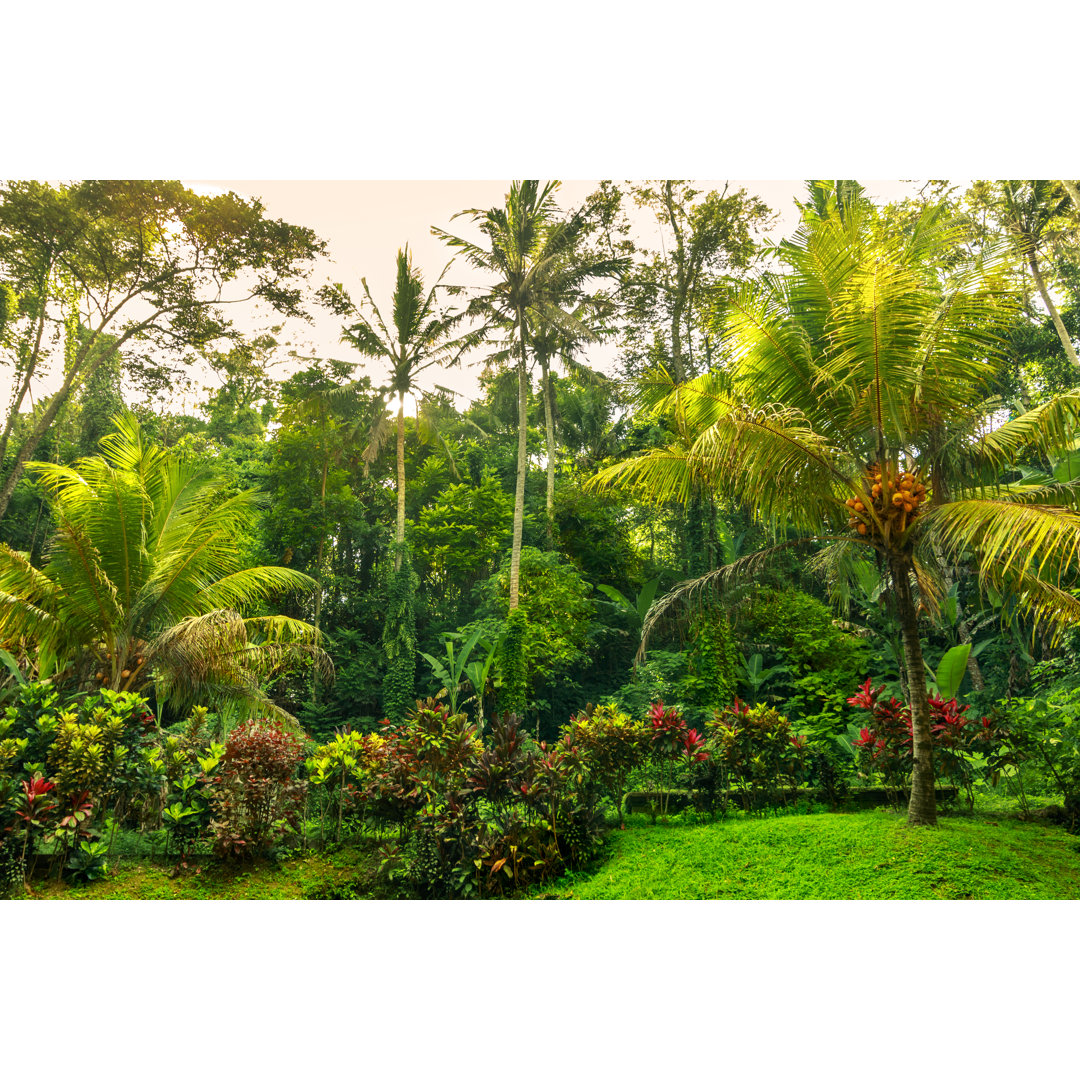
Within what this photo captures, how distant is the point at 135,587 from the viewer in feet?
15.5

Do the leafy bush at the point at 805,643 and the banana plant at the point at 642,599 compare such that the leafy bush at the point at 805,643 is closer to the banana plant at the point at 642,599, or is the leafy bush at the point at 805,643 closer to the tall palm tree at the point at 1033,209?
the banana plant at the point at 642,599

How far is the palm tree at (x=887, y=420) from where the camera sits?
362cm

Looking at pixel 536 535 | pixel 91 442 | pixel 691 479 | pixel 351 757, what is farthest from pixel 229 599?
pixel 536 535

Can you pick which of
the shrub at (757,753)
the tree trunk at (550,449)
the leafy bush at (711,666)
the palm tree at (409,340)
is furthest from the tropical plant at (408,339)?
the shrub at (757,753)

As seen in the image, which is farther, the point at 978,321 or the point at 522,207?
the point at 522,207

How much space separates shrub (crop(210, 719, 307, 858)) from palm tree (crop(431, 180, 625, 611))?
6.72 m

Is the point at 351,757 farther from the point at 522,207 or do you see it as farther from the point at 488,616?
the point at 522,207

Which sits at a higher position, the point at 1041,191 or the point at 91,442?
the point at 1041,191

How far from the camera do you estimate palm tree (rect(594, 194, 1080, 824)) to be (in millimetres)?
3617

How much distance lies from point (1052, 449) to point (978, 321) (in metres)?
0.91

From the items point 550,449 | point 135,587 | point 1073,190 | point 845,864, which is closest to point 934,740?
point 845,864

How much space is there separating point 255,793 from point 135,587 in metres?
2.06

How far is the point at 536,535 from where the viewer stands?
13.0m

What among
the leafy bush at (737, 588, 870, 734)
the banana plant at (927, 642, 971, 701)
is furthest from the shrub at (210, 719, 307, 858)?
the leafy bush at (737, 588, 870, 734)
